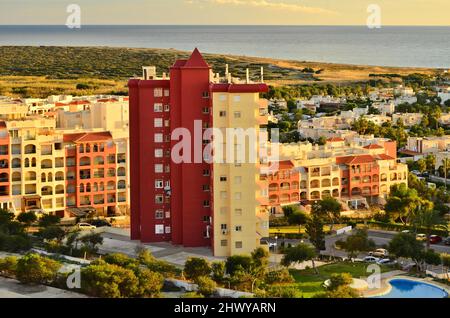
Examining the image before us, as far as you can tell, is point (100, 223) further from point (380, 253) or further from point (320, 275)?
point (320, 275)

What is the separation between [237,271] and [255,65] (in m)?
96.0

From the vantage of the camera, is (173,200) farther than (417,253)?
Yes

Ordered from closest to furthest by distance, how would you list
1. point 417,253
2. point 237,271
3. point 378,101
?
point 237,271 → point 417,253 → point 378,101

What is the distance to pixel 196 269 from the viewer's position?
21.6 m

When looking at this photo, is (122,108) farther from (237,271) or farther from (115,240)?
(237,271)

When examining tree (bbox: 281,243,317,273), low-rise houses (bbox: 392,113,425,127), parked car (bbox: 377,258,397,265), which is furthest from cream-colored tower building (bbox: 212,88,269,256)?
low-rise houses (bbox: 392,113,425,127)

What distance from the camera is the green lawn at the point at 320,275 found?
2170 centimetres

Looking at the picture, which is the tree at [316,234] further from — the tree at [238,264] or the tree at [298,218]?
the tree at [298,218]

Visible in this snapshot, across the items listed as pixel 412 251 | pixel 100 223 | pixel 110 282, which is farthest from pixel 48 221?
pixel 412 251

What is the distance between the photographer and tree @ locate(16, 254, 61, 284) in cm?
2103

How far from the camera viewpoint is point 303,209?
32.3 m

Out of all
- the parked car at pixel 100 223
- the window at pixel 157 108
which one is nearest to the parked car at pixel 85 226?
the parked car at pixel 100 223

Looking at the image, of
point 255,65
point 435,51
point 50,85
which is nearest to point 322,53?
point 435,51

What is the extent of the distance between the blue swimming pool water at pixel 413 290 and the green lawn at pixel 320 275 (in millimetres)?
1018
